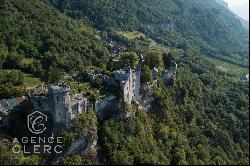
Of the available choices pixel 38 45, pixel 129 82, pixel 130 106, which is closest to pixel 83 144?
pixel 130 106

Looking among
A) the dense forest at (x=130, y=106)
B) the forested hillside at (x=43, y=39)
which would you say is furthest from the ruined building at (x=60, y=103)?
the forested hillside at (x=43, y=39)

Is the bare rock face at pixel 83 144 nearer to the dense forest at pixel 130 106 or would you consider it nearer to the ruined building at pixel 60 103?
the dense forest at pixel 130 106

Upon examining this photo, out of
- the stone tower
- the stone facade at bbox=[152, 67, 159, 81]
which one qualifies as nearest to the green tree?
the stone facade at bbox=[152, 67, 159, 81]

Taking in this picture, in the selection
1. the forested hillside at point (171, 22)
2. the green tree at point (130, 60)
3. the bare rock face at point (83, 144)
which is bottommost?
the forested hillside at point (171, 22)

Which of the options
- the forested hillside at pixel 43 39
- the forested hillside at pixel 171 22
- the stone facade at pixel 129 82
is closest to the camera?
the stone facade at pixel 129 82

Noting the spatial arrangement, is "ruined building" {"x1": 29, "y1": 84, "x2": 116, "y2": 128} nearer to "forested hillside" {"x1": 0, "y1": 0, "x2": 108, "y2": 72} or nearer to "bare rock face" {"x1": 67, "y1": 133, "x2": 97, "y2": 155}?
"bare rock face" {"x1": 67, "y1": 133, "x2": 97, "y2": 155}

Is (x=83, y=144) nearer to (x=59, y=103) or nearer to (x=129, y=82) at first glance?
(x=59, y=103)

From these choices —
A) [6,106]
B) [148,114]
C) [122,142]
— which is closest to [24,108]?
[6,106]
